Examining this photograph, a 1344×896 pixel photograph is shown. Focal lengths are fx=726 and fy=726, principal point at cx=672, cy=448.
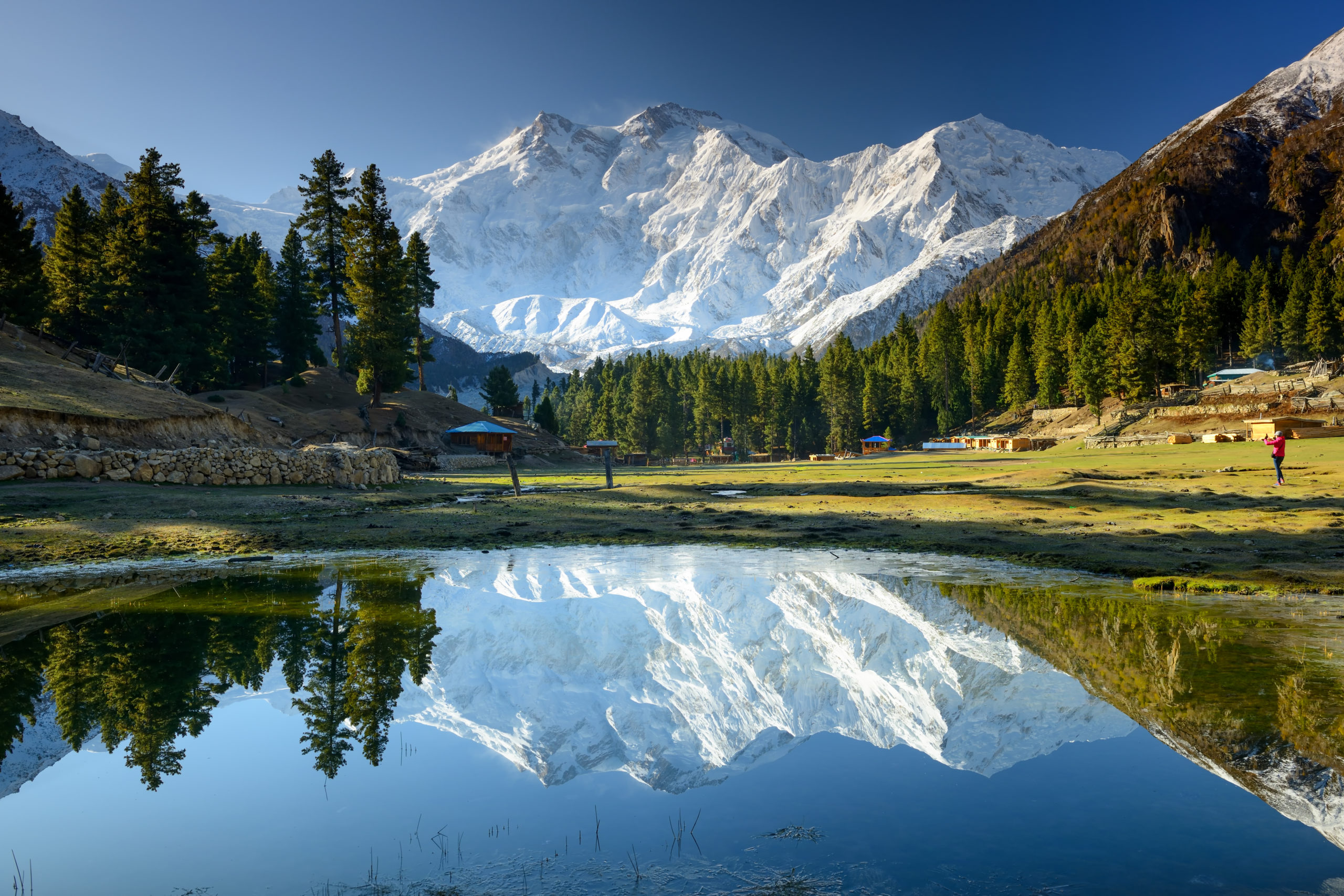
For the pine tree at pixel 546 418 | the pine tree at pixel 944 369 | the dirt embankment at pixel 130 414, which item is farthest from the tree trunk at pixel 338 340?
the pine tree at pixel 944 369

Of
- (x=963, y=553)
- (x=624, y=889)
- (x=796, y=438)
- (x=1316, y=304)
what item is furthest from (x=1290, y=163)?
(x=624, y=889)

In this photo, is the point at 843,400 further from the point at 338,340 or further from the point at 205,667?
the point at 205,667

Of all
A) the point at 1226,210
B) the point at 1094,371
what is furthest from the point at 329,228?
the point at 1226,210

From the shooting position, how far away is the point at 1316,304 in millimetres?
86500

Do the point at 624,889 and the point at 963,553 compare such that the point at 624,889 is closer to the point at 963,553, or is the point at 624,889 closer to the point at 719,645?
the point at 719,645

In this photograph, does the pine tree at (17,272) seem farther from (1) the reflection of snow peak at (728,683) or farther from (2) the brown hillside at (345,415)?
(1) the reflection of snow peak at (728,683)

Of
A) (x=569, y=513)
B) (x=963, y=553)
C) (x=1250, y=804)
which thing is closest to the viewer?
(x=1250, y=804)

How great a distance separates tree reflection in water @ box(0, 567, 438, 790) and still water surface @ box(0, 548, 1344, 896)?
5 cm

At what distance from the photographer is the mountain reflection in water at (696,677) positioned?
5.73 m

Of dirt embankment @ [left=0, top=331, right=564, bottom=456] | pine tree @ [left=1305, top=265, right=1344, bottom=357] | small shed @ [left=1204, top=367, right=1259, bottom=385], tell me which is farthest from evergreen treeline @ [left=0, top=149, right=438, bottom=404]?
pine tree @ [left=1305, top=265, right=1344, bottom=357]

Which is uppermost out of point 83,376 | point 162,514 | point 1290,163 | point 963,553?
point 1290,163

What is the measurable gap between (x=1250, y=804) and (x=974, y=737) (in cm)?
187

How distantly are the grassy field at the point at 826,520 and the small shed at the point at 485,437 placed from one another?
103 feet

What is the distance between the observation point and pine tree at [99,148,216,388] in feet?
142
